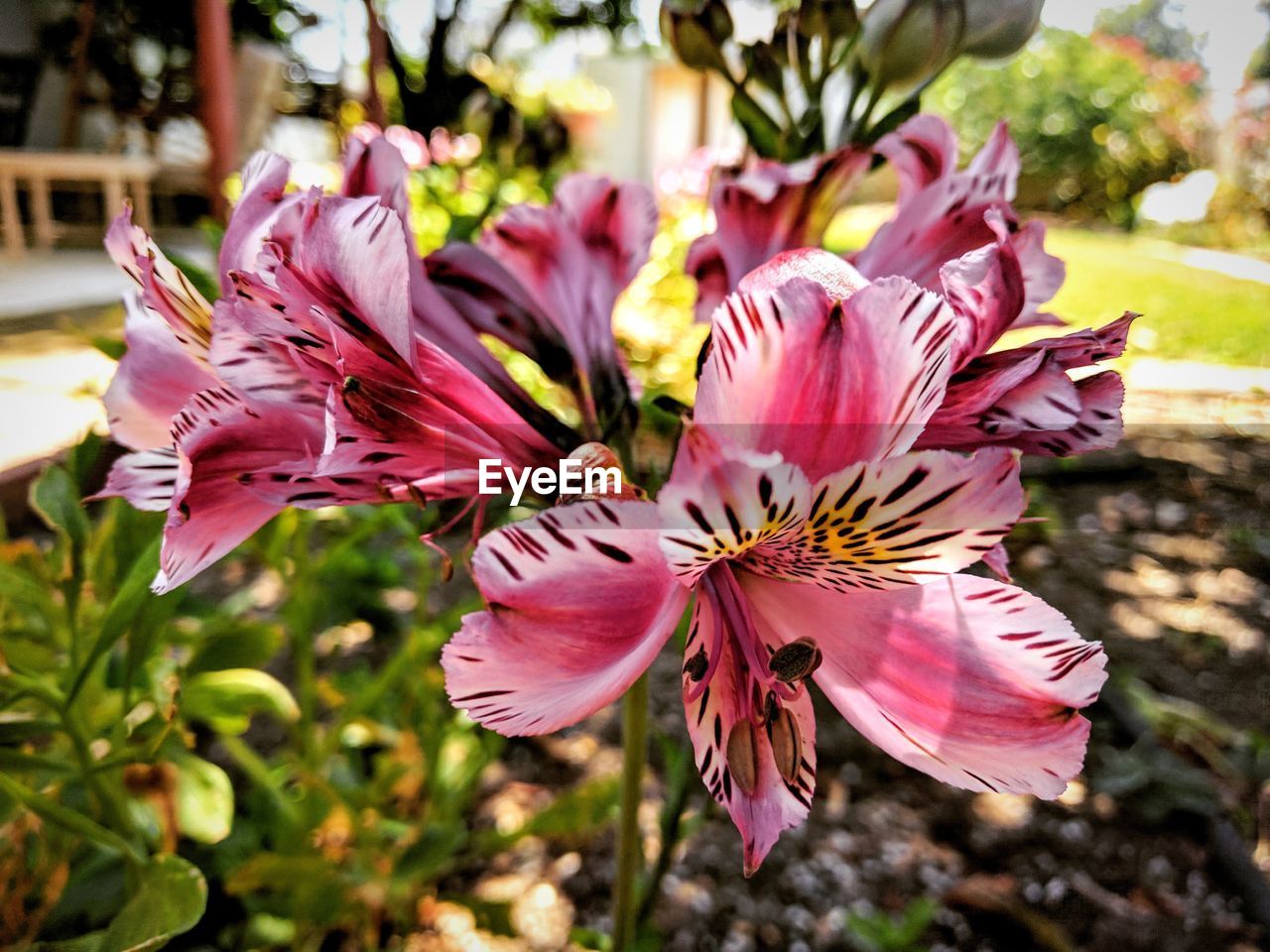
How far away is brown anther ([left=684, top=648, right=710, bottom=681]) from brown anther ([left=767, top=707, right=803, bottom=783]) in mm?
27

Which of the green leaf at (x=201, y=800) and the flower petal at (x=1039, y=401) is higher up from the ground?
the flower petal at (x=1039, y=401)

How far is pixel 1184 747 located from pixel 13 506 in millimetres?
1693

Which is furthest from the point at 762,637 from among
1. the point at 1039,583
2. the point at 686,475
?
the point at 1039,583

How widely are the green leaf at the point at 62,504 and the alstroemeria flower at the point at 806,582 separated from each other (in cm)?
34

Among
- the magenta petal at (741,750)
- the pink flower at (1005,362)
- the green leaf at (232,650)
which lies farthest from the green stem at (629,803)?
the green leaf at (232,650)

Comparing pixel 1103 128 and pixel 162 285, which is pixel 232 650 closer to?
pixel 162 285

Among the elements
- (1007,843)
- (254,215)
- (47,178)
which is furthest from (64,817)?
(47,178)

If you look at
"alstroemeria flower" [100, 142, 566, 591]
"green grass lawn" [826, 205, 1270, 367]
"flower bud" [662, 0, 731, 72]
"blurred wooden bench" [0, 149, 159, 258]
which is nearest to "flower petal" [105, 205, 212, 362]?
"alstroemeria flower" [100, 142, 566, 591]

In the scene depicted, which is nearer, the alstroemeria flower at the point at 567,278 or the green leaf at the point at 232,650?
the alstroemeria flower at the point at 567,278

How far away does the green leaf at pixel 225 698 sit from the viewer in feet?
1.83

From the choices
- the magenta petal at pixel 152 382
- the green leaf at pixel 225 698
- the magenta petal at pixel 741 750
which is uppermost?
the magenta petal at pixel 152 382

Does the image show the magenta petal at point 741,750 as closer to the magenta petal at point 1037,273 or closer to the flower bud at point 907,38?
the magenta petal at point 1037,273

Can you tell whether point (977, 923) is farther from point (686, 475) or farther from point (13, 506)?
point (13, 506)

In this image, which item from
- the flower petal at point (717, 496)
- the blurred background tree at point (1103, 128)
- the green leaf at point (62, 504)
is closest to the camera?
the flower petal at point (717, 496)
